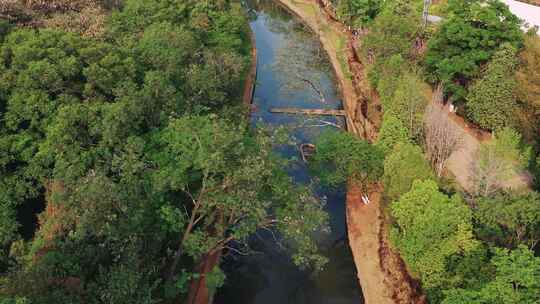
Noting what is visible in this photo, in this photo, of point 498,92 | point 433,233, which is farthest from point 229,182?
point 498,92

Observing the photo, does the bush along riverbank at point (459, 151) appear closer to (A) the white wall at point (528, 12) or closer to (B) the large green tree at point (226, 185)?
(B) the large green tree at point (226, 185)

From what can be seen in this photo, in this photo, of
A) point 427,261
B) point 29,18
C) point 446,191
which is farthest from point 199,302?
point 29,18

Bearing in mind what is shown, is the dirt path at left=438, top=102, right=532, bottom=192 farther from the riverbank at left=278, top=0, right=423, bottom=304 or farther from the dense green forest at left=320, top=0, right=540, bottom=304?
the riverbank at left=278, top=0, right=423, bottom=304

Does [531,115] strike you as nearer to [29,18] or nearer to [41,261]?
[41,261]

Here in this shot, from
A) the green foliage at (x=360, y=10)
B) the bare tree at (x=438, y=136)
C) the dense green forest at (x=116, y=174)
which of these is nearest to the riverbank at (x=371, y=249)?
the dense green forest at (x=116, y=174)

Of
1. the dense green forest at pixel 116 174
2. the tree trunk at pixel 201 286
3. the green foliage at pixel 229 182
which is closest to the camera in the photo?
the dense green forest at pixel 116 174

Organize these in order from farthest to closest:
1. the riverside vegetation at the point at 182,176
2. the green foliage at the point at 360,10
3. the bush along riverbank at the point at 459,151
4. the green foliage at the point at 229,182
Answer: the green foliage at the point at 360,10, the bush along riverbank at the point at 459,151, the green foliage at the point at 229,182, the riverside vegetation at the point at 182,176
